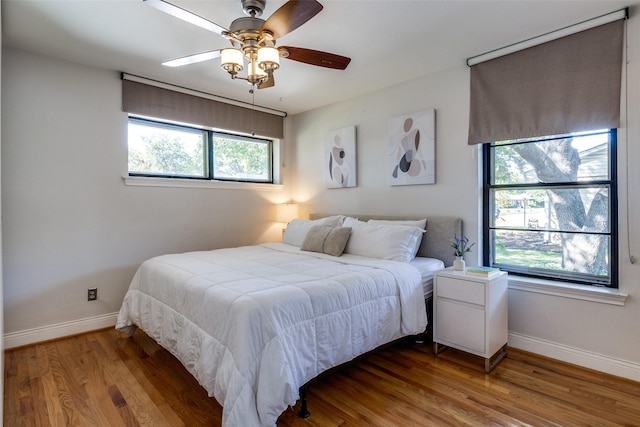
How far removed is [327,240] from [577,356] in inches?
81.5

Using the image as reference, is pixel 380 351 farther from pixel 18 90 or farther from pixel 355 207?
pixel 18 90

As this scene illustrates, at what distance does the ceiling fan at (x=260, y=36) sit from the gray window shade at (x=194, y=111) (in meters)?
1.33

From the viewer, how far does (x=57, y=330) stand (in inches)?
112

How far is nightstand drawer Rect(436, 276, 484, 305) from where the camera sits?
2.27 metres

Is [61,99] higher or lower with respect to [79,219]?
higher

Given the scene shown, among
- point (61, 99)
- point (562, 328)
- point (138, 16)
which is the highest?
point (138, 16)

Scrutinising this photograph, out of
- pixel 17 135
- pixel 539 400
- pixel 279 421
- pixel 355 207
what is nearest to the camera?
pixel 279 421

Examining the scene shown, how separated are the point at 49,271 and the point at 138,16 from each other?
2.23 m

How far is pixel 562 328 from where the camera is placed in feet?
7.95

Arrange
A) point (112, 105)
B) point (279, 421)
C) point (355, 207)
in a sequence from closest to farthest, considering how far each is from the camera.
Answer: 1. point (279, 421)
2. point (112, 105)
3. point (355, 207)

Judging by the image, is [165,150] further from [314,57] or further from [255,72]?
[314,57]

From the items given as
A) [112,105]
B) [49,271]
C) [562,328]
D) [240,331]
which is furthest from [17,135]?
[562,328]

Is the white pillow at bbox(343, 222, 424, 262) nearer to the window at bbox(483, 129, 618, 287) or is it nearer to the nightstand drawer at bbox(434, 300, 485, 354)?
the nightstand drawer at bbox(434, 300, 485, 354)

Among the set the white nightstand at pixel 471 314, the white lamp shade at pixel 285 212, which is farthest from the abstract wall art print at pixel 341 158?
the white nightstand at pixel 471 314
